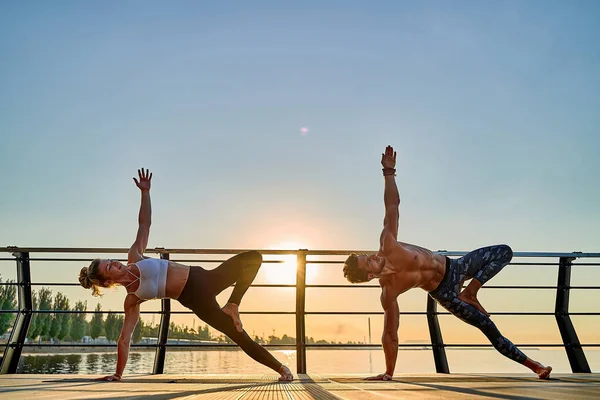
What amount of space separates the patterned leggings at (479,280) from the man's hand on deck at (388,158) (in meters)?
0.81

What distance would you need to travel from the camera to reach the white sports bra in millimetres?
3107

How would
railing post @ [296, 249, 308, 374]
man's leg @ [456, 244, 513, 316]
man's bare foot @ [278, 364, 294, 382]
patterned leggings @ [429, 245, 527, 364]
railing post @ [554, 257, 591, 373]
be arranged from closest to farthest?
man's bare foot @ [278, 364, 294, 382] < patterned leggings @ [429, 245, 527, 364] < man's leg @ [456, 244, 513, 316] < railing post @ [296, 249, 308, 374] < railing post @ [554, 257, 591, 373]

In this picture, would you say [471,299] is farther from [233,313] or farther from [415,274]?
[233,313]

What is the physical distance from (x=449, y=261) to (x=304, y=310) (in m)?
1.45

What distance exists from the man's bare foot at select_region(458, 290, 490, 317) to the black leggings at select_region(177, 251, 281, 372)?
1389 mm

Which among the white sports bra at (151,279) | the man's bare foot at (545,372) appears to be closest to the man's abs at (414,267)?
the man's bare foot at (545,372)

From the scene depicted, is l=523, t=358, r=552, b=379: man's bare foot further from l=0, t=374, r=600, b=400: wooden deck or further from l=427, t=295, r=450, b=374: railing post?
l=427, t=295, r=450, b=374: railing post

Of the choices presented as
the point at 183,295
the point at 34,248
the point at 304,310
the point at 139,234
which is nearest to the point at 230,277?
the point at 183,295

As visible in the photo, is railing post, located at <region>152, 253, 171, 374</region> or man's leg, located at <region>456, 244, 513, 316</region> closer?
man's leg, located at <region>456, 244, 513, 316</region>

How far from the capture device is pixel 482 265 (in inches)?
142

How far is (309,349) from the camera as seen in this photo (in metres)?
4.30

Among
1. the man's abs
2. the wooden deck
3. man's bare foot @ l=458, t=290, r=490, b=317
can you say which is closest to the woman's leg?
the wooden deck

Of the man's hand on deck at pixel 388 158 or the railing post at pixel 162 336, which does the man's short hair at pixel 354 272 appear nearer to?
the man's hand on deck at pixel 388 158

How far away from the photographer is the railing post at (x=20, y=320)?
13.8ft
